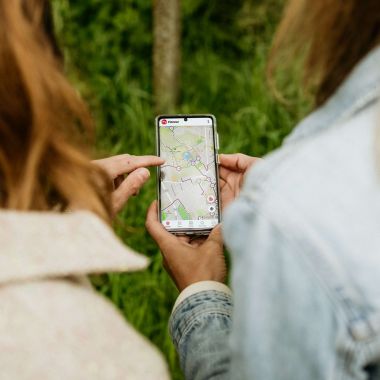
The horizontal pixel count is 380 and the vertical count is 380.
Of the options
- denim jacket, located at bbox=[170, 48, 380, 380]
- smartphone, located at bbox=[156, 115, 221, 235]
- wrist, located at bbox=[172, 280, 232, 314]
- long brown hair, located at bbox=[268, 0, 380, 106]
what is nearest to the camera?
denim jacket, located at bbox=[170, 48, 380, 380]

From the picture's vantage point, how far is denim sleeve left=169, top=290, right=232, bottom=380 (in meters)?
1.18

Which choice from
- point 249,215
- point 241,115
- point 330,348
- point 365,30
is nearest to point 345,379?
point 330,348

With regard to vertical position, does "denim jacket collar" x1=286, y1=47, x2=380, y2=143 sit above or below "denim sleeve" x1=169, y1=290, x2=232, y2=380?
above

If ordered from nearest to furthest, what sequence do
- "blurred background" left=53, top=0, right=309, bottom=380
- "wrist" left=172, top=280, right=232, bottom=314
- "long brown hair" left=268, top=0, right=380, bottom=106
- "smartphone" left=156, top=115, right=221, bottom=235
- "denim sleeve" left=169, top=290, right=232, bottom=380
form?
"long brown hair" left=268, top=0, right=380, bottom=106
"denim sleeve" left=169, top=290, right=232, bottom=380
"wrist" left=172, top=280, right=232, bottom=314
"smartphone" left=156, top=115, right=221, bottom=235
"blurred background" left=53, top=0, right=309, bottom=380

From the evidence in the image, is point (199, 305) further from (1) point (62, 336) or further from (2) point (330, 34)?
(2) point (330, 34)

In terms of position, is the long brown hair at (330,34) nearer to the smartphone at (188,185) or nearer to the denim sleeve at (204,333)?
the denim sleeve at (204,333)

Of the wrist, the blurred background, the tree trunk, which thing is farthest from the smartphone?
the tree trunk

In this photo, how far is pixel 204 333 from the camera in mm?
1246

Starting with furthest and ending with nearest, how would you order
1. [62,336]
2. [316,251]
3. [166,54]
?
1. [166,54]
2. [62,336]
3. [316,251]

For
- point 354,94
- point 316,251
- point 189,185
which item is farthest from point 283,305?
point 189,185

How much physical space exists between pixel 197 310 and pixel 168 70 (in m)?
1.75

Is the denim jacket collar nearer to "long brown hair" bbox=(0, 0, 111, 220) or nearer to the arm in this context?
"long brown hair" bbox=(0, 0, 111, 220)

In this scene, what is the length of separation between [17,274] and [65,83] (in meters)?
0.29

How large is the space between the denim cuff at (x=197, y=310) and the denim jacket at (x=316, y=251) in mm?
454
